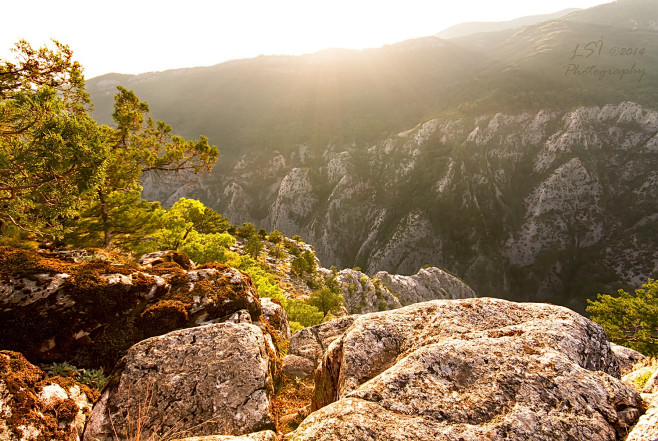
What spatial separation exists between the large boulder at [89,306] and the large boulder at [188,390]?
2.88 metres

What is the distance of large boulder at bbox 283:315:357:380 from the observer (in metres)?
11.4

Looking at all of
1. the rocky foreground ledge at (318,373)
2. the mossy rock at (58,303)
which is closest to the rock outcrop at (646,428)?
the rocky foreground ledge at (318,373)

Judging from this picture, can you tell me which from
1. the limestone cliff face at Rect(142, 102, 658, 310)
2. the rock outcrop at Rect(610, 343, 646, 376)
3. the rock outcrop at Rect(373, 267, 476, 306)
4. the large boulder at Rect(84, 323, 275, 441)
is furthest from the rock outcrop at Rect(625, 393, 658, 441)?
the limestone cliff face at Rect(142, 102, 658, 310)

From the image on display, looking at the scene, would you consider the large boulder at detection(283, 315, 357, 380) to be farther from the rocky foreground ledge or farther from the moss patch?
the moss patch

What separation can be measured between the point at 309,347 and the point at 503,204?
456 feet

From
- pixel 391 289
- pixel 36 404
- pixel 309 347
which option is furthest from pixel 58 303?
pixel 391 289

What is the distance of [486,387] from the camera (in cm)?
454

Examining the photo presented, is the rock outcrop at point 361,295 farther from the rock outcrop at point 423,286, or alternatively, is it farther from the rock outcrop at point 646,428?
the rock outcrop at point 646,428

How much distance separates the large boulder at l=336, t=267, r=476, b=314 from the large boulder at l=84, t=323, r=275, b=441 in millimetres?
47748

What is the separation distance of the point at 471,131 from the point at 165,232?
14874cm

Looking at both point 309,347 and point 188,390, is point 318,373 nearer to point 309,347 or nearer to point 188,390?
point 188,390

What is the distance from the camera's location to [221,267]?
13422 mm

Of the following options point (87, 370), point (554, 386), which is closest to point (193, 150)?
point (87, 370)

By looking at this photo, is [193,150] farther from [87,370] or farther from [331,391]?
[331,391]
